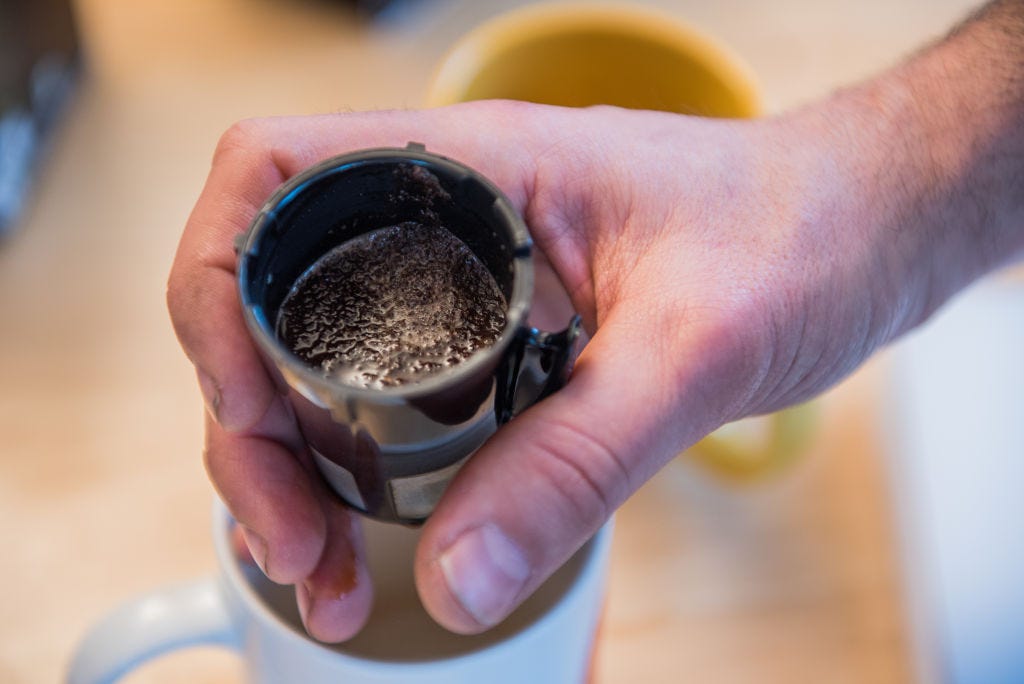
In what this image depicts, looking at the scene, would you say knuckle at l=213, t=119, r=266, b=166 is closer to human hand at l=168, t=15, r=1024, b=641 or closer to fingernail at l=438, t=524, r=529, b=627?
human hand at l=168, t=15, r=1024, b=641

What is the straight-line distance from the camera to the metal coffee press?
0.28 metres

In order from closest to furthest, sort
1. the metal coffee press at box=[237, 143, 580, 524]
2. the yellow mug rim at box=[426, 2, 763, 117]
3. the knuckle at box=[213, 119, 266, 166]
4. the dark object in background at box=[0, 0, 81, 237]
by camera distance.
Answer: the metal coffee press at box=[237, 143, 580, 524]
the knuckle at box=[213, 119, 266, 166]
the yellow mug rim at box=[426, 2, 763, 117]
the dark object in background at box=[0, 0, 81, 237]

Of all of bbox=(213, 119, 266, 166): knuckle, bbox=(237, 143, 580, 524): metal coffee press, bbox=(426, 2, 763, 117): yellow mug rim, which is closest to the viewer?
bbox=(237, 143, 580, 524): metal coffee press

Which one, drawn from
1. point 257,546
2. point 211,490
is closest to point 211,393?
point 257,546

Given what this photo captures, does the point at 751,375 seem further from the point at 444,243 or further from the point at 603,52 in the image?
the point at 603,52

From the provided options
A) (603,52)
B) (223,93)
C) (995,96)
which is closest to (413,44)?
(223,93)

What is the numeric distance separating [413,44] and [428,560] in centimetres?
55

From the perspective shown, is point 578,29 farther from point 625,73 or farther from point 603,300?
point 603,300

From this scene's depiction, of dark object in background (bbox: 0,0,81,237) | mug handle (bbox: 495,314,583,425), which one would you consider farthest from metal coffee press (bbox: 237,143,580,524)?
dark object in background (bbox: 0,0,81,237)

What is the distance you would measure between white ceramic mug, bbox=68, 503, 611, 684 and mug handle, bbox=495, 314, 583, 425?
0.06m

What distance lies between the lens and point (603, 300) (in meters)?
0.40

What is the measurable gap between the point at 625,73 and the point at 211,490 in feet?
1.11

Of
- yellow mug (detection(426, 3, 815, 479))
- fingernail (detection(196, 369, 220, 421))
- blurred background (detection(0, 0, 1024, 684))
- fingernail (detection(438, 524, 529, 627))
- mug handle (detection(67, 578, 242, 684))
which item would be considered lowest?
blurred background (detection(0, 0, 1024, 684))

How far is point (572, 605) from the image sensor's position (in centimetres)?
35
